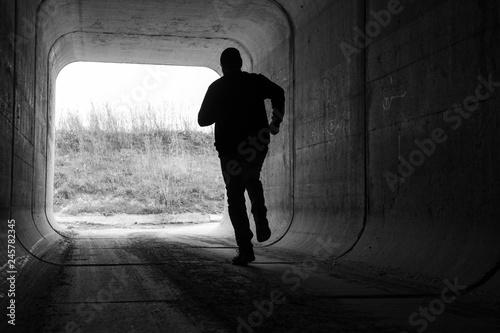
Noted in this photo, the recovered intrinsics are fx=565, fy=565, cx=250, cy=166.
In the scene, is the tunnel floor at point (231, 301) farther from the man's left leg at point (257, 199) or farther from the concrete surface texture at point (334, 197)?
the man's left leg at point (257, 199)

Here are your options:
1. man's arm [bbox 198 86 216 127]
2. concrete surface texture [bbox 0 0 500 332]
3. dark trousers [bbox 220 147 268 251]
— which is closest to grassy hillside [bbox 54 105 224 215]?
concrete surface texture [bbox 0 0 500 332]

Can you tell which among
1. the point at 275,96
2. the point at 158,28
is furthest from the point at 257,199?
the point at 158,28

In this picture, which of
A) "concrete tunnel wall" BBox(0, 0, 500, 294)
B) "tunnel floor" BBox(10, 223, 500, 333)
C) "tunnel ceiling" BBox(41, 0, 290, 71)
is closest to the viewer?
"tunnel floor" BBox(10, 223, 500, 333)

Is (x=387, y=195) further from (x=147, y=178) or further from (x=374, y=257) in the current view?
(x=147, y=178)

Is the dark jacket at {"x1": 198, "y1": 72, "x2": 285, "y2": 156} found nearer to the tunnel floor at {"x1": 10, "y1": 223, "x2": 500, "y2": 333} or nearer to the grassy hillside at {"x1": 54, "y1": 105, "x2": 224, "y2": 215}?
the tunnel floor at {"x1": 10, "y1": 223, "x2": 500, "y2": 333}

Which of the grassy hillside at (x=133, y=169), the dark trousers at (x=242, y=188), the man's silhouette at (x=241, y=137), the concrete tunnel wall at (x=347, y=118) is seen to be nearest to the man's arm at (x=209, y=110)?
the man's silhouette at (x=241, y=137)

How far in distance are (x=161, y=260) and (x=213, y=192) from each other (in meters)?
18.4

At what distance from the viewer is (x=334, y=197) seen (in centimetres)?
620

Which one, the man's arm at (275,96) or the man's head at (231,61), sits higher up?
the man's head at (231,61)

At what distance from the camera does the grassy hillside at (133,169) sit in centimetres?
2181

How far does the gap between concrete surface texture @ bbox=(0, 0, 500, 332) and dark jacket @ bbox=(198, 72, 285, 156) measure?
107 cm

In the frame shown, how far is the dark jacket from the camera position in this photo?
4.98 m

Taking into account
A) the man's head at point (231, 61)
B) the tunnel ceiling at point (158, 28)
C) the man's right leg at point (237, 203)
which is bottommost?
the man's right leg at point (237, 203)

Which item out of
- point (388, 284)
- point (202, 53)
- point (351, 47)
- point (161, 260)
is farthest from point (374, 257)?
point (202, 53)
